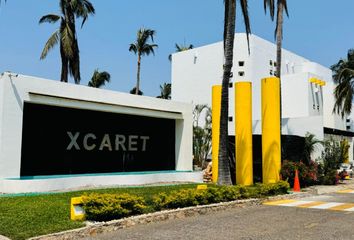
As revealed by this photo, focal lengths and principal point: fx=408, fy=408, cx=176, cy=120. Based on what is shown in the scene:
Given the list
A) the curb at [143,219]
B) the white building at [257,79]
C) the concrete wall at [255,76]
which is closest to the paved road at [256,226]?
the curb at [143,219]

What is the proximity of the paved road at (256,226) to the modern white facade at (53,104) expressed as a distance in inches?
260

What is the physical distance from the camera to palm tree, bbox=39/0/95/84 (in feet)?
85.1

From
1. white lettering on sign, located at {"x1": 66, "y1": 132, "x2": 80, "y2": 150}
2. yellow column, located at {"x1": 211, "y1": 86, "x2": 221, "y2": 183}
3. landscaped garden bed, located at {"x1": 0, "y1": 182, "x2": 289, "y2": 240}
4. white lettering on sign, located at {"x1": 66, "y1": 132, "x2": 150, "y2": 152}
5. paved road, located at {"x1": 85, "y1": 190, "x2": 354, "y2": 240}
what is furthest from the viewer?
yellow column, located at {"x1": 211, "y1": 86, "x2": 221, "y2": 183}

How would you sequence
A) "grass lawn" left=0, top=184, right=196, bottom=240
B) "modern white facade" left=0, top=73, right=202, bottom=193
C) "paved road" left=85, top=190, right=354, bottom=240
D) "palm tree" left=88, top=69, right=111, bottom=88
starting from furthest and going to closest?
"palm tree" left=88, top=69, right=111, bottom=88 → "modern white facade" left=0, top=73, right=202, bottom=193 → "paved road" left=85, top=190, right=354, bottom=240 → "grass lawn" left=0, top=184, right=196, bottom=240

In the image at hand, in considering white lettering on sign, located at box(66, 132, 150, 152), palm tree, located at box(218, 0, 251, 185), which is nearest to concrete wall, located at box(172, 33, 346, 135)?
white lettering on sign, located at box(66, 132, 150, 152)

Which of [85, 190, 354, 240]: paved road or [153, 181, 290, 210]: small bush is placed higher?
[153, 181, 290, 210]: small bush

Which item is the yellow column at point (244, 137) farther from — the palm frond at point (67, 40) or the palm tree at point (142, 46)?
the palm tree at point (142, 46)

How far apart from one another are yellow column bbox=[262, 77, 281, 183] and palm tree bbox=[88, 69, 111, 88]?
36524 millimetres

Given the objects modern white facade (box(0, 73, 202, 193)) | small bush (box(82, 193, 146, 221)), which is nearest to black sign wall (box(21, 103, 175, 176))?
modern white facade (box(0, 73, 202, 193))

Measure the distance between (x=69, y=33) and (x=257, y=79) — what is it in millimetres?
19747

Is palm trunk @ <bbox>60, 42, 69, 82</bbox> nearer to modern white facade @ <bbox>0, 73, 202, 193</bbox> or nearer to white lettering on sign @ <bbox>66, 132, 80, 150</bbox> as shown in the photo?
modern white facade @ <bbox>0, 73, 202, 193</bbox>

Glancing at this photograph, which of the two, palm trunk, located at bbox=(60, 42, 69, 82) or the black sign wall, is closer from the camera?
the black sign wall

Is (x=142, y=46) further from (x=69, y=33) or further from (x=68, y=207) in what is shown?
(x=68, y=207)

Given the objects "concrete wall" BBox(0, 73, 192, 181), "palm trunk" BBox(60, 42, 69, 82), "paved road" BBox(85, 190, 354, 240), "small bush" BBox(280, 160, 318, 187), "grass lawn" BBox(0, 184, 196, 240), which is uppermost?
"palm trunk" BBox(60, 42, 69, 82)
